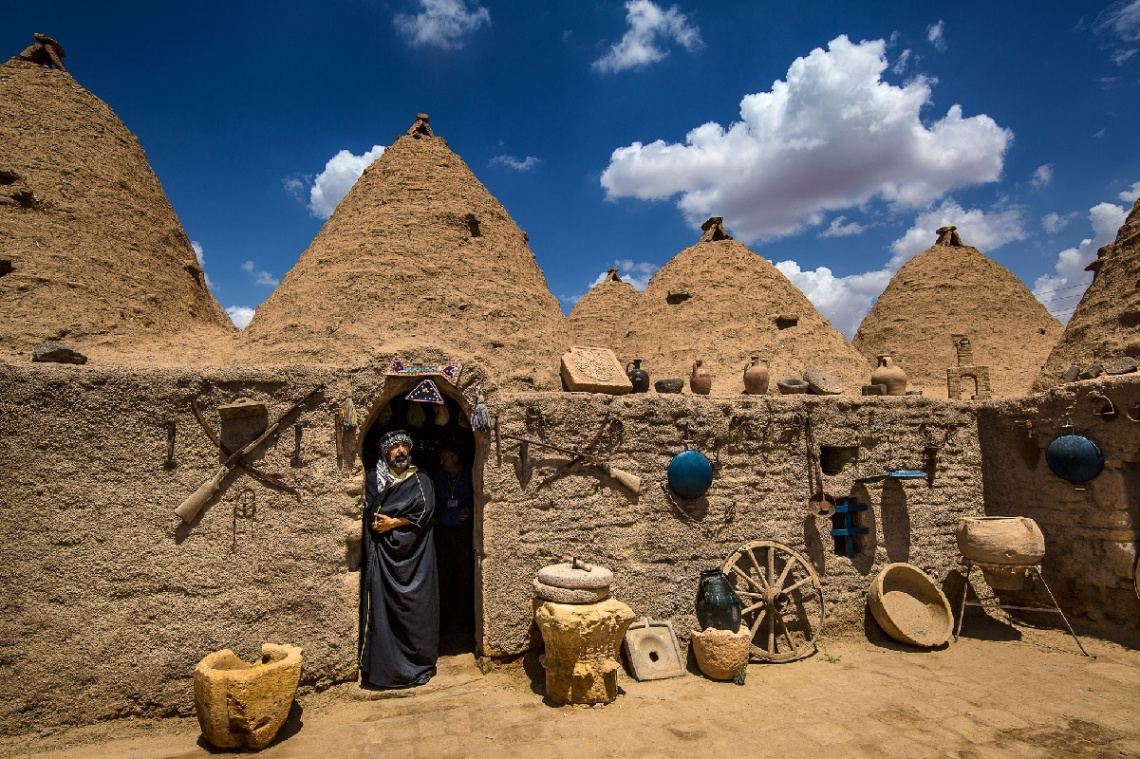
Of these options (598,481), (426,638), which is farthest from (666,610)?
(426,638)

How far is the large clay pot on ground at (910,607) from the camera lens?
20.5 ft

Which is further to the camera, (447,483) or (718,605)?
(447,483)

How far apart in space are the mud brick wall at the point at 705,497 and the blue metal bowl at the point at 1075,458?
81cm

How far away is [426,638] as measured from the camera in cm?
539

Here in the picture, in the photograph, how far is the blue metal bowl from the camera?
249 inches

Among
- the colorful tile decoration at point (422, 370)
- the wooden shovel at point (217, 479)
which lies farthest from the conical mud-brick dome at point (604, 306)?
the wooden shovel at point (217, 479)

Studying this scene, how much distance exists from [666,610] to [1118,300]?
8.53 meters

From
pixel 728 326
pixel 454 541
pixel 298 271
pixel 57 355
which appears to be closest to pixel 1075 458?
pixel 728 326

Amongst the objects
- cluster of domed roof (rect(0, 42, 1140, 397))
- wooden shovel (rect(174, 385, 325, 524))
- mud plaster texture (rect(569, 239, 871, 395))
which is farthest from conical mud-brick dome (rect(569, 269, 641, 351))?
wooden shovel (rect(174, 385, 325, 524))

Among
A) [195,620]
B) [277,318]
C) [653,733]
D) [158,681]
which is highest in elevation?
[277,318]

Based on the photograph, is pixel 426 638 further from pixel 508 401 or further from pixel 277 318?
pixel 277 318

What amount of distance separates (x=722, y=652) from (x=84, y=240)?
346 inches

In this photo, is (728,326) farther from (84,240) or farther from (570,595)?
(84,240)

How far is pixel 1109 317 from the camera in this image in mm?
8859
